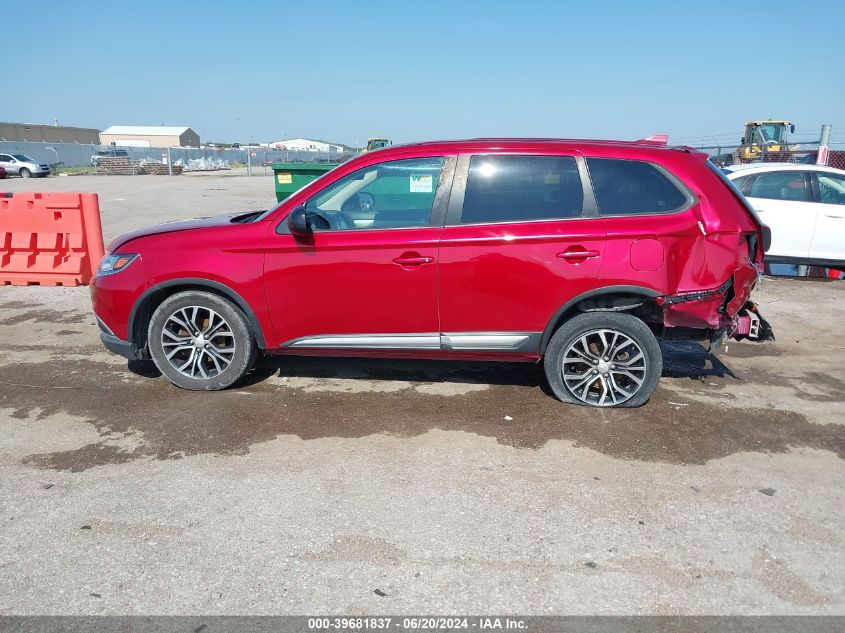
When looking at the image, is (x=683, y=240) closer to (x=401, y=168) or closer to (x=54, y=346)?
(x=401, y=168)

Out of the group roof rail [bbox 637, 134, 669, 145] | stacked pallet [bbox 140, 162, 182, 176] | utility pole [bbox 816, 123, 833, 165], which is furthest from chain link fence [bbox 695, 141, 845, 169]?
stacked pallet [bbox 140, 162, 182, 176]

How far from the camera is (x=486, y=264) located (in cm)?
417

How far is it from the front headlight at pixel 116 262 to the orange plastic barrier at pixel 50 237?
3987 mm

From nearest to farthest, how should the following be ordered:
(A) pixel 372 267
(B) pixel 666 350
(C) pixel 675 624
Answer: (C) pixel 675 624, (A) pixel 372 267, (B) pixel 666 350

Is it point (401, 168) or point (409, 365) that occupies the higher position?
point (401, 168)

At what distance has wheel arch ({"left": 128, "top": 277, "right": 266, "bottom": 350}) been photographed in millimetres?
4453

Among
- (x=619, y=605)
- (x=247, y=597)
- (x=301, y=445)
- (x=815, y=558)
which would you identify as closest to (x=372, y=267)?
(x=301, y=445)

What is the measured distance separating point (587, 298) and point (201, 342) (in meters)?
2.87

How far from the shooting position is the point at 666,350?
5777 millimetres

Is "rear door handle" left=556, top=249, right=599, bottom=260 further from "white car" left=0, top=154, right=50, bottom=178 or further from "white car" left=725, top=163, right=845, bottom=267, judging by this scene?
"white car" left=0, top=154, right=50, bottom=178

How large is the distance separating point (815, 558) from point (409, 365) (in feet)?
10.7

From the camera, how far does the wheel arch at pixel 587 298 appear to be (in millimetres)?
4137

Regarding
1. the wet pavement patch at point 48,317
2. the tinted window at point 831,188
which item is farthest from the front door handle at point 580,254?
the tinted window at point 831,188

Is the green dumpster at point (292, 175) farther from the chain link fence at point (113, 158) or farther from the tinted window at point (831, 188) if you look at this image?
the chain link fence at point (113, 158)
